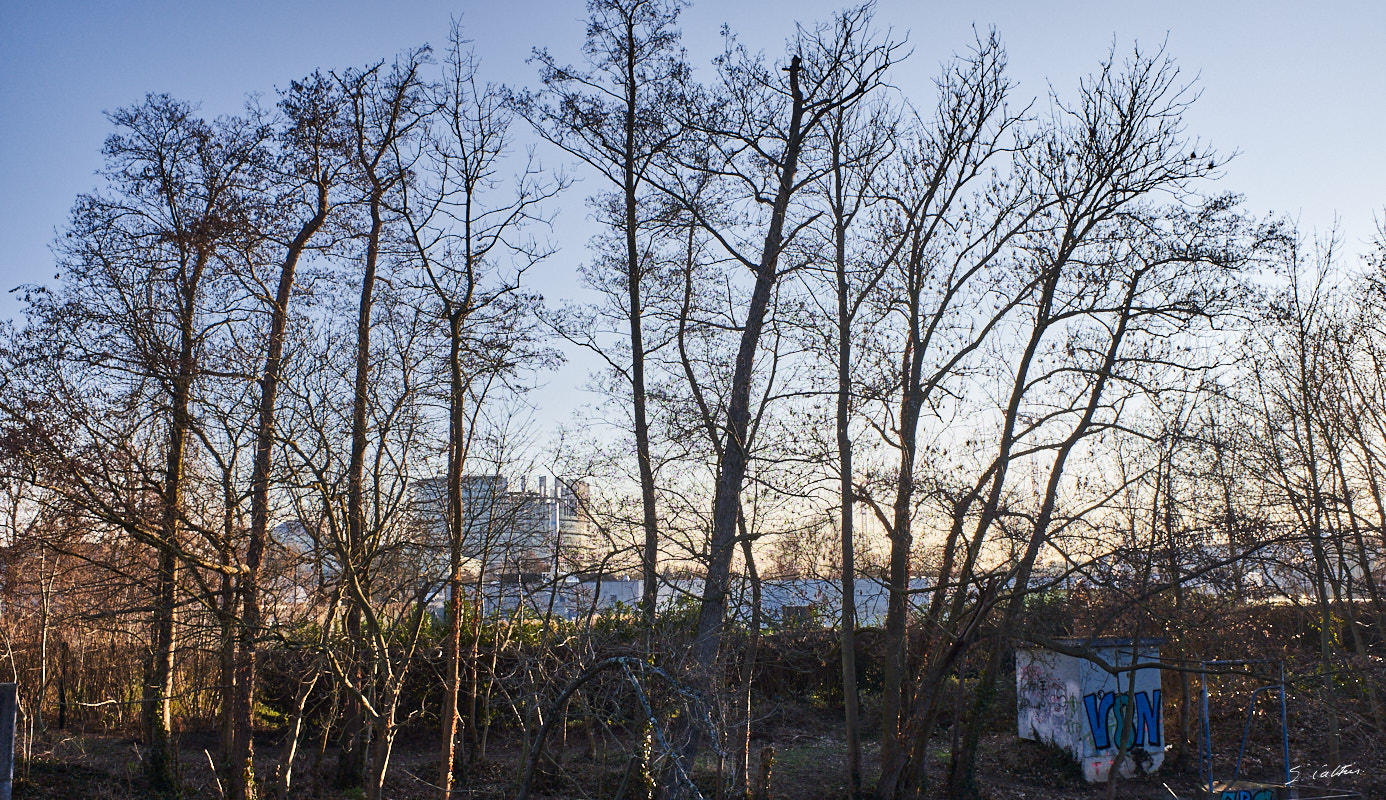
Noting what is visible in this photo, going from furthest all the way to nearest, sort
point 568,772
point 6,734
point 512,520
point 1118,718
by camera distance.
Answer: point 1118,718 < point 568,772 < point 512,520 < point 6,734

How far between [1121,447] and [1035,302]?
6.85 ft

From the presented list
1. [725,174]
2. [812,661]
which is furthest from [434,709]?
[725,174]

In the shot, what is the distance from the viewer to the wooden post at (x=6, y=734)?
5832 mm

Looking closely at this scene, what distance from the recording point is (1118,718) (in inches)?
484

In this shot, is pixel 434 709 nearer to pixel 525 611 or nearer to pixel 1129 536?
pixel 525 611

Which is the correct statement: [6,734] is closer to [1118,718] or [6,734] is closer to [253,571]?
[253,571]

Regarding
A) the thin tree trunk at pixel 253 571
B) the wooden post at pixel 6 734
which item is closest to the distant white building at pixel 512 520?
the thin tree trunk at pixel 253 571

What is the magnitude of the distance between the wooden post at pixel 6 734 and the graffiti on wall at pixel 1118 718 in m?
11.8

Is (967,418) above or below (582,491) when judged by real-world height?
above

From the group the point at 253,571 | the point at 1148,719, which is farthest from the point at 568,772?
the point at 1148,719

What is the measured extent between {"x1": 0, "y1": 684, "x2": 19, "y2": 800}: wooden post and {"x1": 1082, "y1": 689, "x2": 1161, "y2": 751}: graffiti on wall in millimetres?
11804

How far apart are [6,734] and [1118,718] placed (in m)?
12.4

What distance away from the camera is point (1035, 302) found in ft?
33.9

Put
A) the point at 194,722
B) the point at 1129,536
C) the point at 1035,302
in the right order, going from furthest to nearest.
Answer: the point at 194,722 → the point at 1035,302 → the point at 1129,536
